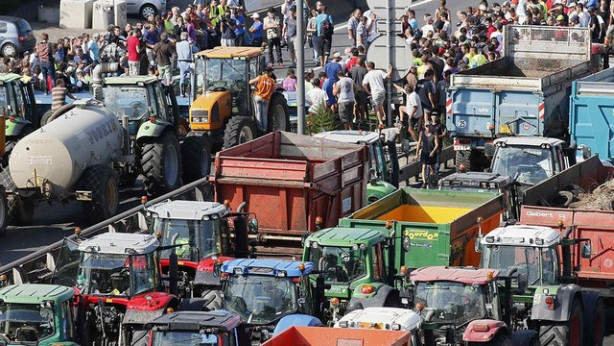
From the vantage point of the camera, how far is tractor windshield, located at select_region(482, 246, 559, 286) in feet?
70.3

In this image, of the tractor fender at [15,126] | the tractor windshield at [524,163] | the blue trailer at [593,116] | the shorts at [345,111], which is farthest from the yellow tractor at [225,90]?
the tractor windshield at [524,163]

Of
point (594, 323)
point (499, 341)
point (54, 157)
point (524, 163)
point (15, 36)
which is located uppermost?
point (15, 36)

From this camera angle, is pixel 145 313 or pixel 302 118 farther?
pixel 302 118

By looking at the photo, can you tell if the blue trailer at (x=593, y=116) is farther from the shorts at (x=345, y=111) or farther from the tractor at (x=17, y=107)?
the tractor at (x=17, y=107)

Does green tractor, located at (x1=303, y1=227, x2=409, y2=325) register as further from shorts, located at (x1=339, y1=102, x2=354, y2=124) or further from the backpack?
the backpack

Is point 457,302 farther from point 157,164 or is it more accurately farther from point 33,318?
point 157,164

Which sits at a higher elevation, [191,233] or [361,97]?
[361,97]

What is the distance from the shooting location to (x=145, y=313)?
20.0 meters

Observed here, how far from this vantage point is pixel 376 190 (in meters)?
28.1

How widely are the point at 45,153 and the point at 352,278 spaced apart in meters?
8.65

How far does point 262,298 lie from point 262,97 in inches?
561

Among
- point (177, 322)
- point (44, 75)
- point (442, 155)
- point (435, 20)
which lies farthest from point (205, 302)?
point (435, 20)

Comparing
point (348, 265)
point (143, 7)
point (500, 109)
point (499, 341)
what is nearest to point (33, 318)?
point (348, 265)

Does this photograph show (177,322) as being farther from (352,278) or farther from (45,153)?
(45,153)
